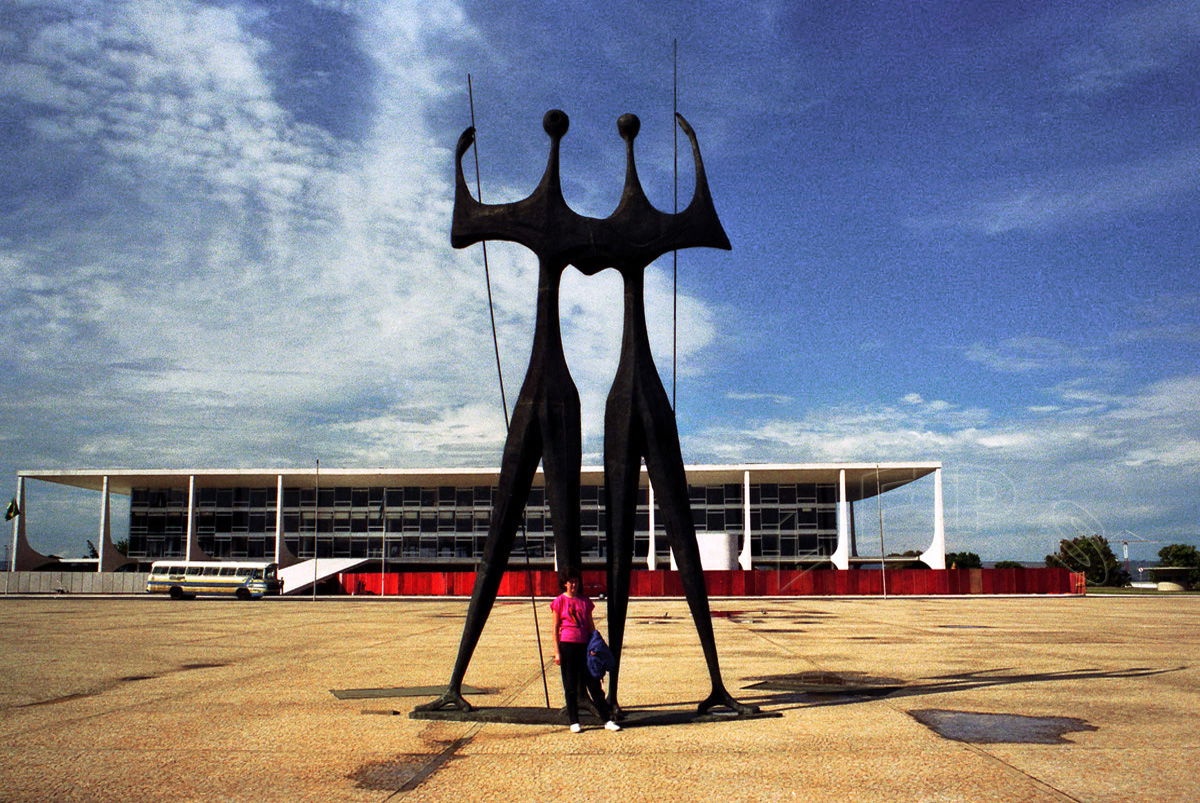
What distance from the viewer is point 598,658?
30.7 ft

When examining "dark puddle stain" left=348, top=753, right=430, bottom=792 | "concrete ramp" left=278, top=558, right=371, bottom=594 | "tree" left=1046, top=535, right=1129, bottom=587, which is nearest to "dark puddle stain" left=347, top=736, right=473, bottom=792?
"dark puddle stain" left=348, top=753, right=430, bottom=792

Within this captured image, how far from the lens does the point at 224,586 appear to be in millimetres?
53000

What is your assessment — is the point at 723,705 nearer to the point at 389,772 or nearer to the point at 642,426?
the point at 642,426

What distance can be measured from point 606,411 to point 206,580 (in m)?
48.9

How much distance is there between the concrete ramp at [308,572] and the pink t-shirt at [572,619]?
188 ft

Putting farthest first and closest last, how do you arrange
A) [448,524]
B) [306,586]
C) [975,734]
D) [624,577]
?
1. [448,524]
2. [306,586]
3. [624,577]
4. [975,734]

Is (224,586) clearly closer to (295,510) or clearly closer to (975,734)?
(295,510)

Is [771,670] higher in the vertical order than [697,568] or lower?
lower

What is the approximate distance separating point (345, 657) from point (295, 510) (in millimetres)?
68978

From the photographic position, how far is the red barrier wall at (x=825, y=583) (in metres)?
52.3

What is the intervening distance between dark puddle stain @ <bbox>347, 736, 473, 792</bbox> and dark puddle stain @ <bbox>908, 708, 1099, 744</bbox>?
15.0 feet

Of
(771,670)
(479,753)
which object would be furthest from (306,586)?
(479,753)

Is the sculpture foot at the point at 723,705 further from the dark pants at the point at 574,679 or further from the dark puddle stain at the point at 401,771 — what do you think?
the dark puddle stain at the point at 401,771

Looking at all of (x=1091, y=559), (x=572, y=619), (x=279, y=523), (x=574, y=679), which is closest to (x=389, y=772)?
(x=574, y=679)
